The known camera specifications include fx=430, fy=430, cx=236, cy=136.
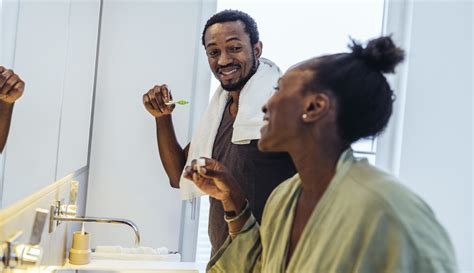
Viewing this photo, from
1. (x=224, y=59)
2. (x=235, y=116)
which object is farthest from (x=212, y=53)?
(x=235, y=116)

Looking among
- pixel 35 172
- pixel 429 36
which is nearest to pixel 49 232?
pixel 35 172

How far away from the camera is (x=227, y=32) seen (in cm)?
134

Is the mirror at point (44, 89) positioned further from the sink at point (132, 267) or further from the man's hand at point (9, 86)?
the sink at point (132, 267)

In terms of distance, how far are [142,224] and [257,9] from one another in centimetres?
114

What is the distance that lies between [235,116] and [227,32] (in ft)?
0.89

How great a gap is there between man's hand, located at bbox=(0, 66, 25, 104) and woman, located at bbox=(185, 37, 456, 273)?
400 millimetres

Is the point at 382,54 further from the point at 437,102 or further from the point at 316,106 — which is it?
the point at 437,102

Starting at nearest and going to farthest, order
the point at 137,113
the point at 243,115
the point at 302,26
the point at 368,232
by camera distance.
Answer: the point at 368,232 → the point at 243,115 → the point at 137,113 → the point at 302,26

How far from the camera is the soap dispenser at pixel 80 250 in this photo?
1404 mm

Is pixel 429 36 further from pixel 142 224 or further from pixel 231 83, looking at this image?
pixel 142 224

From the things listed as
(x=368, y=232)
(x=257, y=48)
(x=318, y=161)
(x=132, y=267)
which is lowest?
(x=132, y=267)

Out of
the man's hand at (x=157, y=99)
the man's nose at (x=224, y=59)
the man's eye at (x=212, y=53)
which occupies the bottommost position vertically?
the man's hand at (x=157, y=99)

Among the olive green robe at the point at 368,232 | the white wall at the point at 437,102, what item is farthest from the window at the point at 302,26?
the olive green robe at the point at 368,232

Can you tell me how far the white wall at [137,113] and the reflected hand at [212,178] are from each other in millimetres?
952
